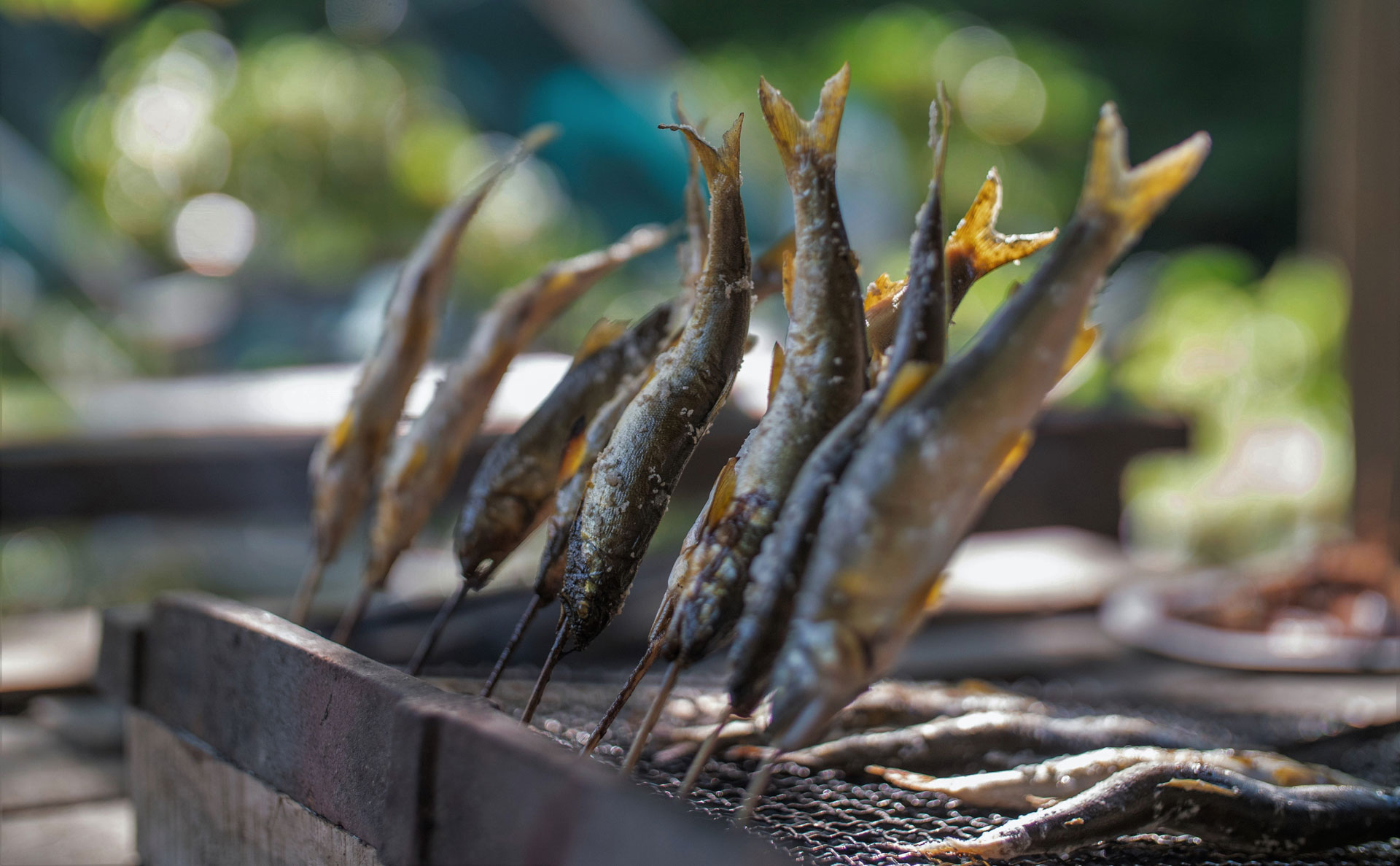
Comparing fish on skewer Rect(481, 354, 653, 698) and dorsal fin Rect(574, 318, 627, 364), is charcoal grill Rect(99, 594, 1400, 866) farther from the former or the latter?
dorsal fin Rect(574, 318, 627, 364)

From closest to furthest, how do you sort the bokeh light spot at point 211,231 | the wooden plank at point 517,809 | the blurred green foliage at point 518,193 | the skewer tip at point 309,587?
the wooden plank at point 517,809
the skewer tip at point 309,587
the blurred green foliage at point 518,193
the bokeh light spot at point 211,231

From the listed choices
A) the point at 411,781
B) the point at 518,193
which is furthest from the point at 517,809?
the point at 518,193

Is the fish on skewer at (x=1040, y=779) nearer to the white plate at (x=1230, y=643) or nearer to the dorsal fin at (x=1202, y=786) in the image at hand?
the dorsal fin at (x=1202, y=786)

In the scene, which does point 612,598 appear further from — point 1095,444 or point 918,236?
point 1095,444

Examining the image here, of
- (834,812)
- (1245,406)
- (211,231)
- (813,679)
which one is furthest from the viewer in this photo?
(211,231)

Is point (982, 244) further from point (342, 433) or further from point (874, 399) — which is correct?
point (342, 433)

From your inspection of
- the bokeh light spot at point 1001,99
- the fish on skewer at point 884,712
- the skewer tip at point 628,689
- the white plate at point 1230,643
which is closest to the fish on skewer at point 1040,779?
the fish on skewer at point 884,712
